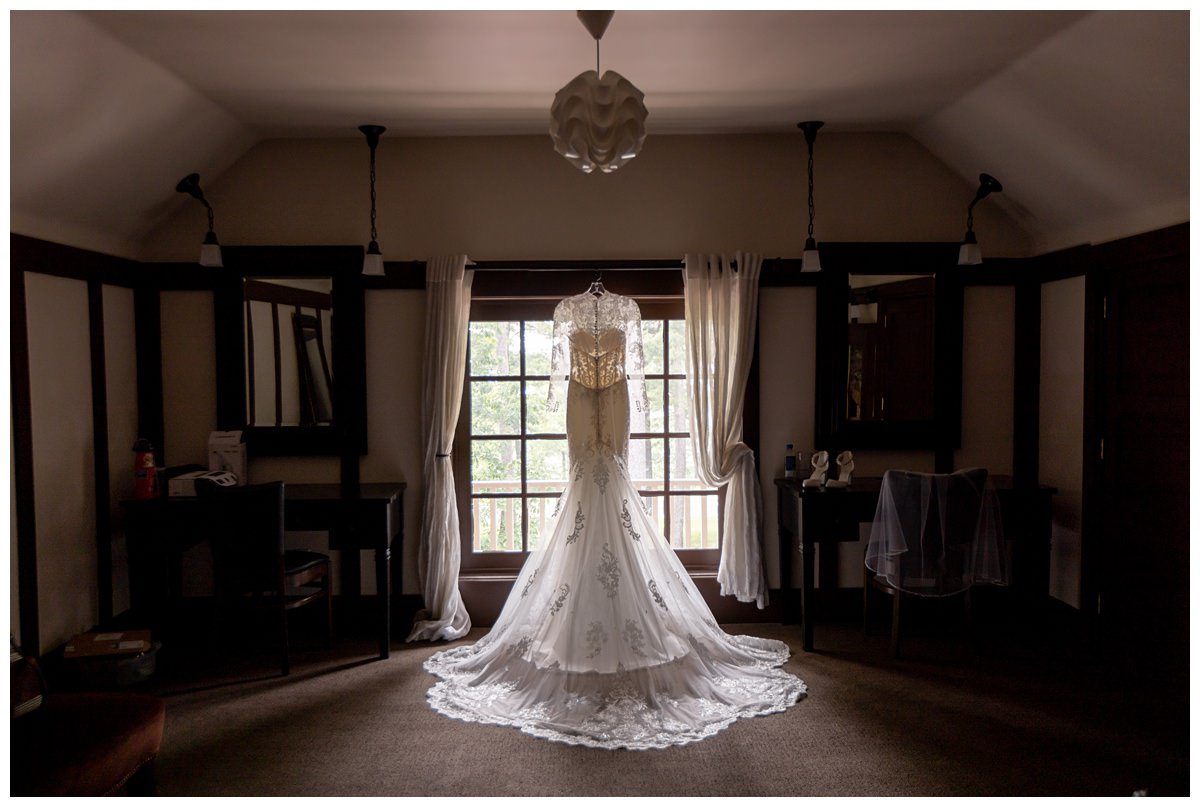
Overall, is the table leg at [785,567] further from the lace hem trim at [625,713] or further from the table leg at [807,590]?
the lace hem trim at [625,713]

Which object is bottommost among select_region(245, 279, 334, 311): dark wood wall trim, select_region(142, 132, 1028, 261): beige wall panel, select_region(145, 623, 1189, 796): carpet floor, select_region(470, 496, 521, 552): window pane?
select_region(145, 623, 1189, 796): carpet floor

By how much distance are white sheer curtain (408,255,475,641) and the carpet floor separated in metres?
0.52

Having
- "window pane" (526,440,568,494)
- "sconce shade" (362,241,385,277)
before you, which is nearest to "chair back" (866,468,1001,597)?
"window pane" (526,440,568,494)

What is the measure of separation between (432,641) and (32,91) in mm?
2991

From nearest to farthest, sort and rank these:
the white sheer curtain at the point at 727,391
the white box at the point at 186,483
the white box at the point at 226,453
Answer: the white box at the point at 186,483 → the white box at the point at 226,453 → the white sheer curtain at the point at 727,391

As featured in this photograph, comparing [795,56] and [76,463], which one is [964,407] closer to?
[795,56]

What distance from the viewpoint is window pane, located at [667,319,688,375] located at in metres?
4.59

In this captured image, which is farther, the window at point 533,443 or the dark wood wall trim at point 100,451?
the window at point 533,443

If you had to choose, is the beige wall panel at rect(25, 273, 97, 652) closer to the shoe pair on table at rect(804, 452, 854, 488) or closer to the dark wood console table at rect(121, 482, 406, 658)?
the dark wood console table at rect(121, 482, 406, 658)

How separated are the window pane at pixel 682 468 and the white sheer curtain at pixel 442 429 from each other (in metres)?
1.27

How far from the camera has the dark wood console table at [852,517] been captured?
4.01m

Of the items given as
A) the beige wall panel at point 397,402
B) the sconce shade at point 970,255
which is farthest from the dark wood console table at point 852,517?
the beige wall panel at point 397,402

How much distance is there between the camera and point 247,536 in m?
3.73

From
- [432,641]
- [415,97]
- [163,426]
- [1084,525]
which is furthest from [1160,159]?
[163,426]
